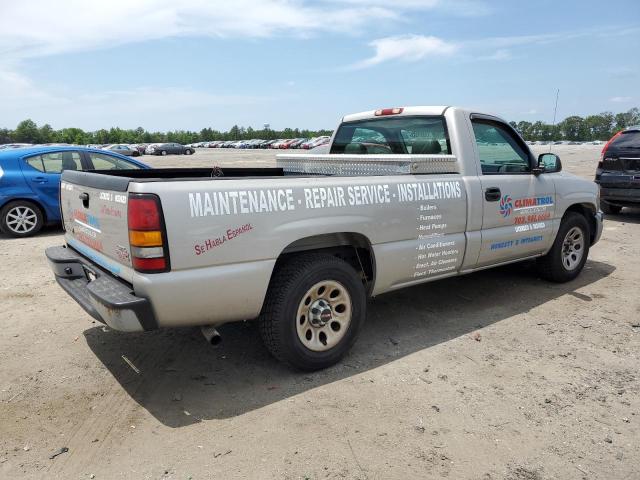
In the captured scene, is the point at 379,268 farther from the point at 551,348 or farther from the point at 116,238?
the point at 116,238

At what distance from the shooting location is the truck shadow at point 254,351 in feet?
10.7

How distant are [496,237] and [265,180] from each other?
8.01ft

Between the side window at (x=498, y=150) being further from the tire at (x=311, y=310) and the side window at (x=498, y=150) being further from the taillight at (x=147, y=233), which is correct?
the taillight at (x=147, y=233)

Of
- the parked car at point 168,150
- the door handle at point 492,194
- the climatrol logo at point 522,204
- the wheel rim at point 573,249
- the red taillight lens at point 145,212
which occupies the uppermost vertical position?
the red taillight lens at point 145,212

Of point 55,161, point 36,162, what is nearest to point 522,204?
point 55,161

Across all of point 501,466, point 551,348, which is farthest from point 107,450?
point 551,348

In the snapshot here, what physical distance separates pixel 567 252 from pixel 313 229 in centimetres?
374

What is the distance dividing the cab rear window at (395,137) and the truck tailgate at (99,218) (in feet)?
8.90

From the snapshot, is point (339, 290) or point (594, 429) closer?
point (594, 429)

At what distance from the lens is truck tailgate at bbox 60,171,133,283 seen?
296 cm

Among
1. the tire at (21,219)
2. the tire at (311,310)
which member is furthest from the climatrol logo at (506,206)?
the tire at (21,219)

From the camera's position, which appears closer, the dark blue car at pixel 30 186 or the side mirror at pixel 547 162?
the side mirror at pixel 547 162

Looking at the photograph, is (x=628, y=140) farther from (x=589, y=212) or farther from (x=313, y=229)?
(x=313, y=229)

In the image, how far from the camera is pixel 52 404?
10.5 feet
